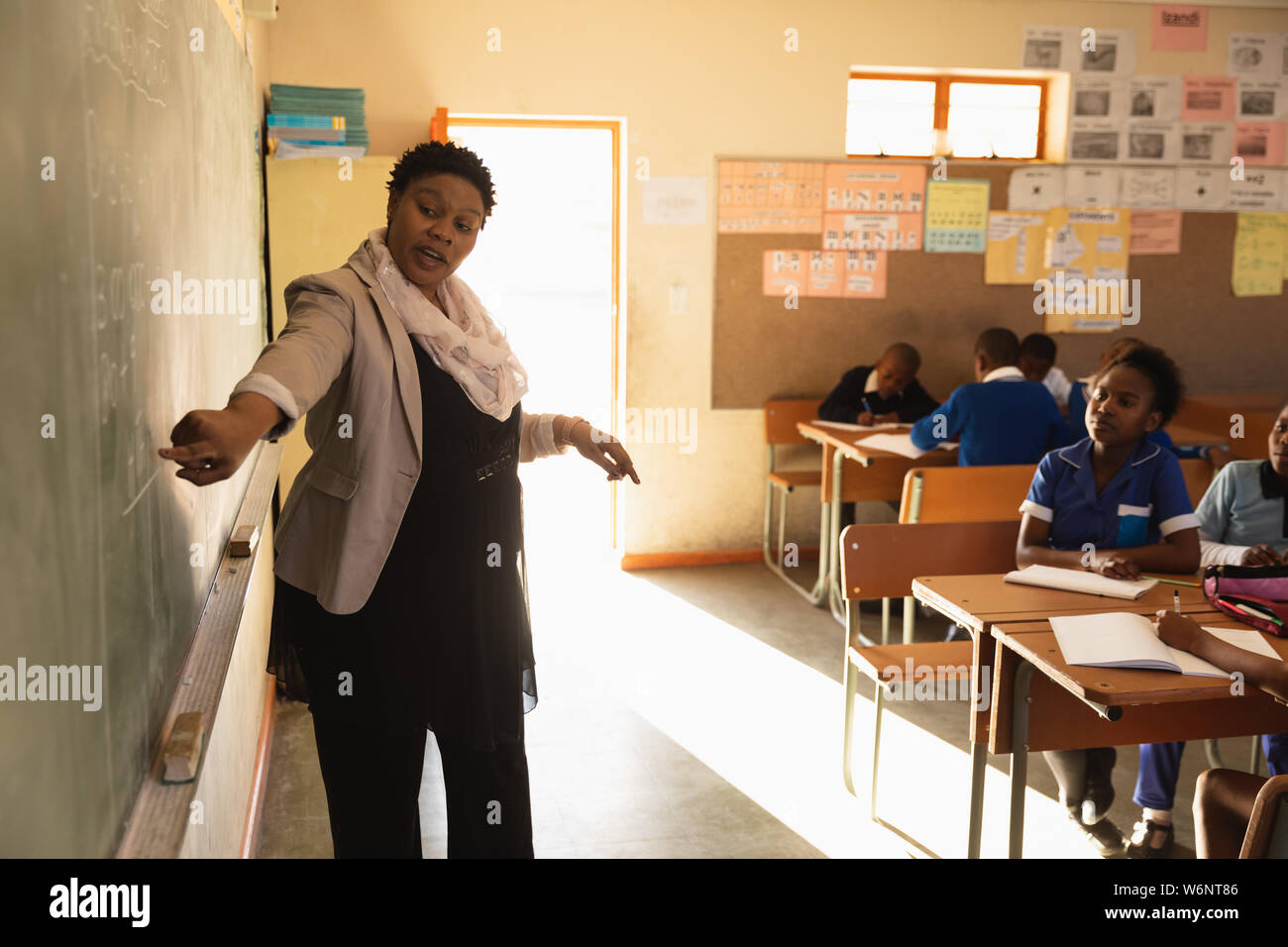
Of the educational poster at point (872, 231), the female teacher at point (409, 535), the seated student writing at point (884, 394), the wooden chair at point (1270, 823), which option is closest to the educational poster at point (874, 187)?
the educational poster at point (872, 231)

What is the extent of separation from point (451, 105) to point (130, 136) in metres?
3.69

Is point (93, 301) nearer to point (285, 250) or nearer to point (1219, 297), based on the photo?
point (285, 250)

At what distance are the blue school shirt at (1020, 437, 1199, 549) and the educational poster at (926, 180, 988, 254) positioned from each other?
2817 mm

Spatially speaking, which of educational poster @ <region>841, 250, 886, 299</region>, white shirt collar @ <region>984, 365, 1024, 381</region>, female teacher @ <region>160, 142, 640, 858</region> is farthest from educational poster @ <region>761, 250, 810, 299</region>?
female teacher @ <region>160, 142, 640, 858</region>

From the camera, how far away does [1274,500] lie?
8.61 feet

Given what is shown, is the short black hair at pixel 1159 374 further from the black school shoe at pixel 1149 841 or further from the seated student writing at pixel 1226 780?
the black school shoe at pixel 1149 841

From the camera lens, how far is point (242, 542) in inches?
77.5

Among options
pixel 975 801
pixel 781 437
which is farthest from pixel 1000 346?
pixel 975 801

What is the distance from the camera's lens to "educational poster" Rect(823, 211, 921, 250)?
5133 millimetres

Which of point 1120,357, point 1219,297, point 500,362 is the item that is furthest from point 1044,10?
point 500,362

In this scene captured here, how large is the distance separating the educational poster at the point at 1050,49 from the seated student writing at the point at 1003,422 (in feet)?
6.70

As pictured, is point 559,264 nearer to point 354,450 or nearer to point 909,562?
point 909,562

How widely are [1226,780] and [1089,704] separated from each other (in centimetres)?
28

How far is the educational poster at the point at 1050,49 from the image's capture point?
5160 millimetres
